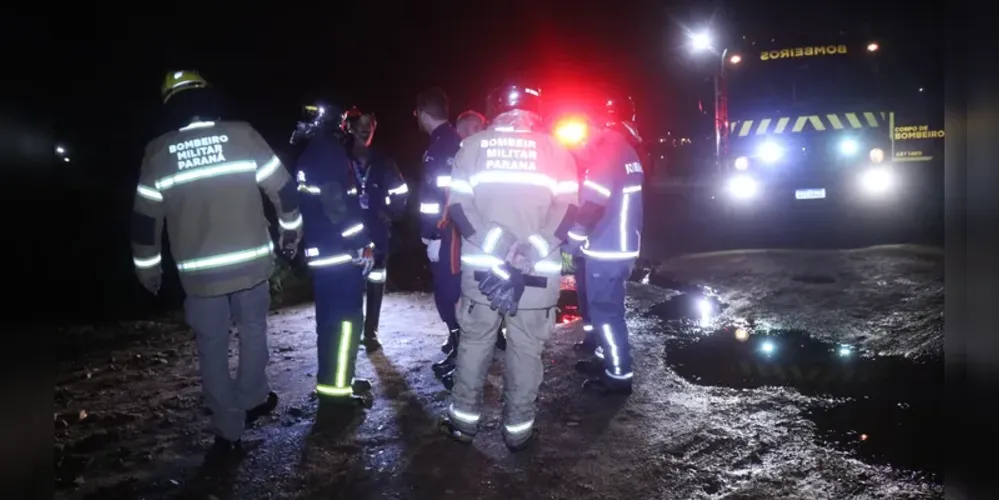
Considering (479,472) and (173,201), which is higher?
(173,201)

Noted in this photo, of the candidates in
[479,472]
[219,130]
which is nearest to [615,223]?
[479,472]

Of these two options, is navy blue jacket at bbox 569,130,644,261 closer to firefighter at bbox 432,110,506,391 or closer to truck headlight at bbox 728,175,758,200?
firefighter at bbox 432,110,506,391

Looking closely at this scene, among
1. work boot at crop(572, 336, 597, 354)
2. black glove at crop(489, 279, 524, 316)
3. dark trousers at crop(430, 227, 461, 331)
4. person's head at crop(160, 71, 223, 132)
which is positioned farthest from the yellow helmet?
work boot at crop(572, 336, 597, 354)

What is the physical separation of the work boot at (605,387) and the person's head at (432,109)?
225 centimetres

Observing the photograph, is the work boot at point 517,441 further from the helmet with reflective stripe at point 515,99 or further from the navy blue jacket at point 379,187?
the navy blue jacket at point 379,187

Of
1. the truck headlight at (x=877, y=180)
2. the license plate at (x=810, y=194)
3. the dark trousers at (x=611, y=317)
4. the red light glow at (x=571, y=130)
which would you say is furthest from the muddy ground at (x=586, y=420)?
the truck headlight at (x=877, y=180)

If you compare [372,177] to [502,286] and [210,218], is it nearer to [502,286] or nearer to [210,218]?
[210,218]

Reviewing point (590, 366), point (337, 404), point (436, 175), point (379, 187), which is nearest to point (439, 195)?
point (436, 175)

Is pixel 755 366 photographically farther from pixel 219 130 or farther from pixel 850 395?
pixel 219 130

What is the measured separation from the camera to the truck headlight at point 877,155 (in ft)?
38.2

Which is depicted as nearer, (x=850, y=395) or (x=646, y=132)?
(x=850, y=395)

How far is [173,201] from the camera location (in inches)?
153

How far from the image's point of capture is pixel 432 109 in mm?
5305

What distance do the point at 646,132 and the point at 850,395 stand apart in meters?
19.2
